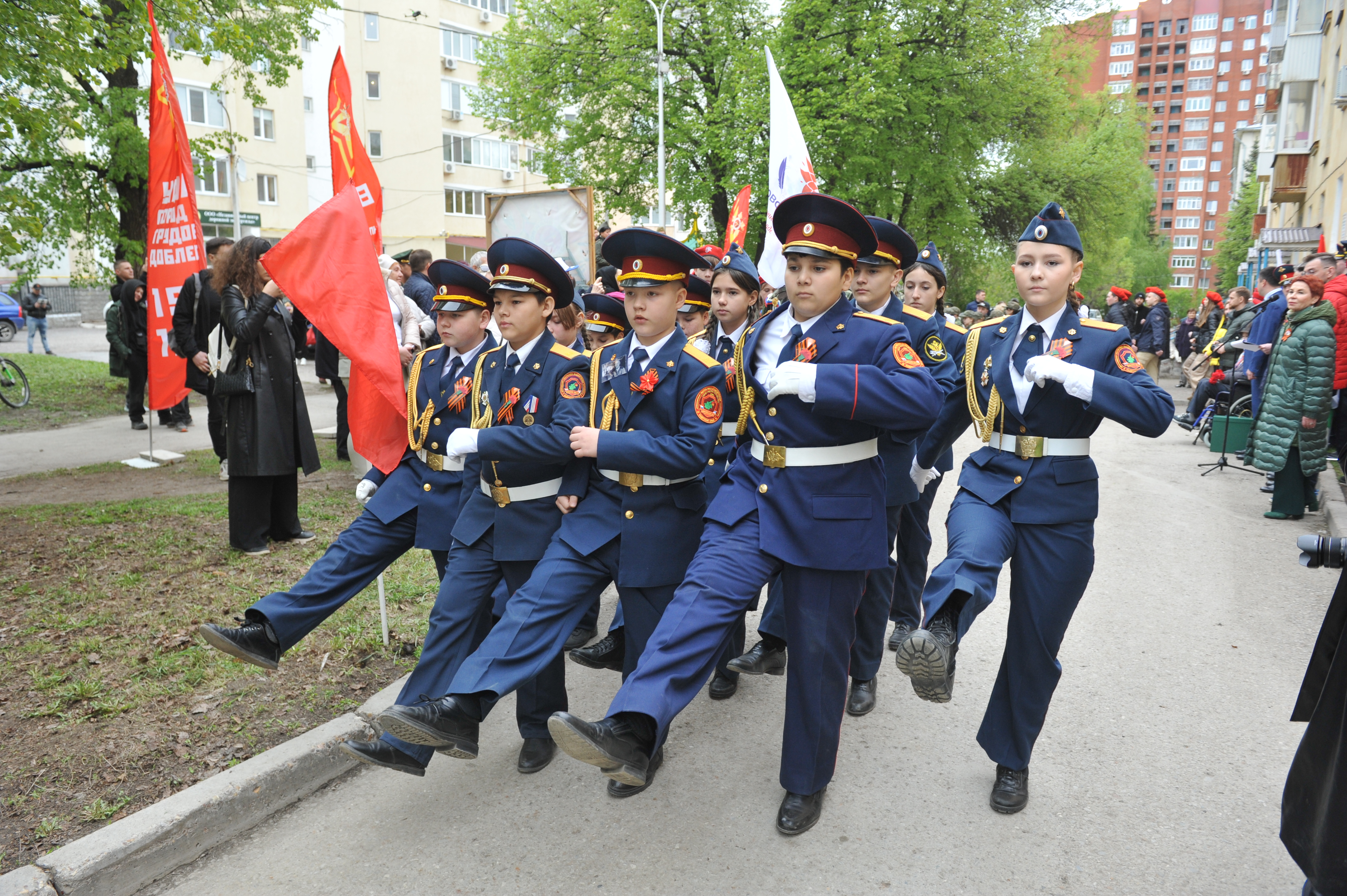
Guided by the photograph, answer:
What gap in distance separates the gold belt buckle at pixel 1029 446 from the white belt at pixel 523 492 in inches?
67.1

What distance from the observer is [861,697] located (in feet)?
15.5

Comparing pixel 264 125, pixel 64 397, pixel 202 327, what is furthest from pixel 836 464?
pixel 264 125

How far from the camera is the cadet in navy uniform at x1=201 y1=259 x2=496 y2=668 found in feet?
13.1

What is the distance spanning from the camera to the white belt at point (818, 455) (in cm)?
348

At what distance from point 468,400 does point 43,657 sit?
8.68ft

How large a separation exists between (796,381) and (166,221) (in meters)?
6.89

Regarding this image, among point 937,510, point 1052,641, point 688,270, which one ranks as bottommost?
point 937,510

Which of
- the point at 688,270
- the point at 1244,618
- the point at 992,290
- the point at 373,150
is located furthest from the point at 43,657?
the point at 992,290

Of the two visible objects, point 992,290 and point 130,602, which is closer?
point 130,602

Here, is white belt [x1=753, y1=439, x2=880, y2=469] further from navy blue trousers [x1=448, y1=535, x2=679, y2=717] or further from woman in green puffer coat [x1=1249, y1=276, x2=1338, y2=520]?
woman in green puffer coat [x1=1249, y1=276, x2=1338, y2=520]

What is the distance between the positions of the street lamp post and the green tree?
30.9 ft

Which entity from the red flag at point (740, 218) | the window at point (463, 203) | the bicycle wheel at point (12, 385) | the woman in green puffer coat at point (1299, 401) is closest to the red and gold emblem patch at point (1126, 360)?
the red flag at point (740, 218)

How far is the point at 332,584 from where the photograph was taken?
4008mm

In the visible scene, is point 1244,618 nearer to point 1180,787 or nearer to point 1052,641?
point 1180,787
